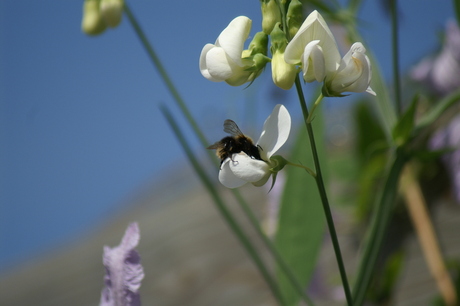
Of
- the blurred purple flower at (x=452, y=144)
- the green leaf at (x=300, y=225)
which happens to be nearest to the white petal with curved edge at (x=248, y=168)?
the green leaf at (x=300, y=225)

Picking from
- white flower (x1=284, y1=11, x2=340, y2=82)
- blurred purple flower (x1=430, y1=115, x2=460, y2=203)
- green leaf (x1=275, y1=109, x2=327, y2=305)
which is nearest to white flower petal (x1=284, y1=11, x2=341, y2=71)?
white flower (x1=284, y1=11, x2=340, y2=82)

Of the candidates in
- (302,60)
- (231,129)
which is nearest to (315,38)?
(302,60)

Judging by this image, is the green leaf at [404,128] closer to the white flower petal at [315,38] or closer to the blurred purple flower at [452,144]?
the white flower petal at [315,38]

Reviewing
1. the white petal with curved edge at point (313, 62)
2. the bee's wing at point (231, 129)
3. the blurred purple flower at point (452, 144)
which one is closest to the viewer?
the white petal with curved edge at point (313, 62)

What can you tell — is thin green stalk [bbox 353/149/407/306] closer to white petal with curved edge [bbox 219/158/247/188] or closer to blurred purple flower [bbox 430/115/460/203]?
white petal with curved edge [bbox 219/158/247/188]

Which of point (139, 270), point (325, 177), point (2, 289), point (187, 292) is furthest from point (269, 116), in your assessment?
point (2, 289)

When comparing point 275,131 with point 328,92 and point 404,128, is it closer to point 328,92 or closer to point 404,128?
point 328,92
